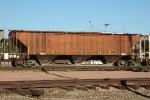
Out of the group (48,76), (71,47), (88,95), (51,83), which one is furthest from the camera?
(71,47)

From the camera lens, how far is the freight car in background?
1138 inches

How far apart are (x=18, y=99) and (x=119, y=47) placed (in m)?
22.5

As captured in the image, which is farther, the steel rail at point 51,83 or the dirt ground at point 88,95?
the steel rail at point 51,83

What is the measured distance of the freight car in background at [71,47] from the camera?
28.9m

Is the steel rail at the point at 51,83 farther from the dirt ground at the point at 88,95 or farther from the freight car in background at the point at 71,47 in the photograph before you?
the freight car in background at the point at 71,47

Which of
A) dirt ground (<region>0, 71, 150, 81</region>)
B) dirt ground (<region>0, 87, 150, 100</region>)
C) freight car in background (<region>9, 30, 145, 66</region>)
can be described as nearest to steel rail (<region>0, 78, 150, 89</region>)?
dirt ground (<region>0, 87, 150, 100</region>)

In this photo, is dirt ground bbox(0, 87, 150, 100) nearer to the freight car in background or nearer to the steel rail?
the steel rail

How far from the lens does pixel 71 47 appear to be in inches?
1187

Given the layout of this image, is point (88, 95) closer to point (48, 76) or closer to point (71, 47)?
point (48, 76)

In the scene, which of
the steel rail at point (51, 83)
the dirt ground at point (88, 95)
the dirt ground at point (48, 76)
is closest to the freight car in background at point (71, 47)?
the dirt ground at point (48, 76)

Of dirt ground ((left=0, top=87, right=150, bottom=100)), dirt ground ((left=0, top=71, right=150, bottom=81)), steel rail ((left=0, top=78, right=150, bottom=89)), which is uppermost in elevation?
steel rail ((left=0, top=78, right=150, bottom=89))

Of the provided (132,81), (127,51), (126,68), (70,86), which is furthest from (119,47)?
(70,86)

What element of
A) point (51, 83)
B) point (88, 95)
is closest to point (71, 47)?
point (51, 83)

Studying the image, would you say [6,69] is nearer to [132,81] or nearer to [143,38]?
[132,81]
